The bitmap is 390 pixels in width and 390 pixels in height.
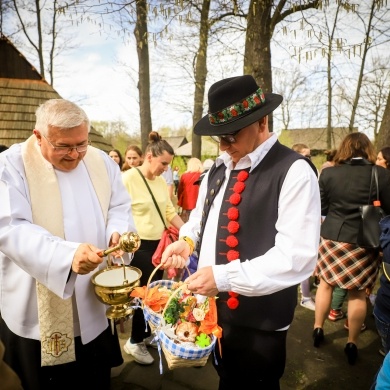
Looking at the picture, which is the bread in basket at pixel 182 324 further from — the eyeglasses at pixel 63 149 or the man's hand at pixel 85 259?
the eyeglasses at pixel 63 149

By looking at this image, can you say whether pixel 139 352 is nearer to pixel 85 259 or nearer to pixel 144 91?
pixel 85 259

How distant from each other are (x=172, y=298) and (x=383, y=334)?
5.66ft

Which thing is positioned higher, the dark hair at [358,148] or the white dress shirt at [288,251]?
Answer: the dark hair at [358,148]

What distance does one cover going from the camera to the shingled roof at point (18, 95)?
9422 mm

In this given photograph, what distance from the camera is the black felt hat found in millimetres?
1599

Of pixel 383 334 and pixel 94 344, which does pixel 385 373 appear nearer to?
pixel 383 334

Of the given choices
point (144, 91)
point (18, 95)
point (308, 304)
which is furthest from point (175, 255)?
point (18, 95)

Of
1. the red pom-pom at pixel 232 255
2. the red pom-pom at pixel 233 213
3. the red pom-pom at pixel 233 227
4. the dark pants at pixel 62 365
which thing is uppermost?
the red pom-pom at pixel 233 213

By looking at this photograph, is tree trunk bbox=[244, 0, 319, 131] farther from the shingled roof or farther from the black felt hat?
the shingled roof

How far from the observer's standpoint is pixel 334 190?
3.12 meters

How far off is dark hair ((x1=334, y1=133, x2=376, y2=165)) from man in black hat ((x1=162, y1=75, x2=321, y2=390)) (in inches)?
66.4

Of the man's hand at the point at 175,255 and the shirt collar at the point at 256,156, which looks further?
the man's hand at the point at 175,255

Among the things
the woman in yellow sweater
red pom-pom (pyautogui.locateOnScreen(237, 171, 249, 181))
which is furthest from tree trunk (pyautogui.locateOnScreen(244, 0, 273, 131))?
red pom-pom (pyautogui.locateOnScreen(237, 171, 249, 181))

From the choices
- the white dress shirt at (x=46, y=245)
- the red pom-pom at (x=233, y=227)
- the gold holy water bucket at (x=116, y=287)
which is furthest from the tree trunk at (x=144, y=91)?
the red pom-pom at (x=233, y=227)
